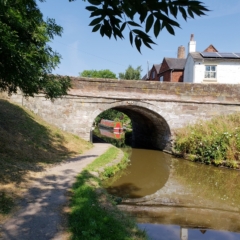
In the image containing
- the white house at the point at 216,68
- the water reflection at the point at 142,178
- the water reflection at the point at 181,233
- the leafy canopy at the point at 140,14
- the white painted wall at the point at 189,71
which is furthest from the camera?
the white painted wall at the point at 189,71

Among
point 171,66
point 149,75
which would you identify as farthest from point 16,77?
point 149,75

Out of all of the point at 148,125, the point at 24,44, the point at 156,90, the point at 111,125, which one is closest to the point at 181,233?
the point at 24,44

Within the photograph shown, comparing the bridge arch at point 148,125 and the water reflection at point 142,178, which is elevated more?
the bridge arch at point 148,125

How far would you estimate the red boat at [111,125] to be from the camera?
32219mm

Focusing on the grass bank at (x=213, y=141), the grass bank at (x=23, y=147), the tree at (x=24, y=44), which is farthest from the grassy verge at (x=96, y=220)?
the grass bank at (x=213, y=141)

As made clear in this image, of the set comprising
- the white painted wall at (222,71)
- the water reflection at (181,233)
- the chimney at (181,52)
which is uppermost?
the chimney at (181,52)

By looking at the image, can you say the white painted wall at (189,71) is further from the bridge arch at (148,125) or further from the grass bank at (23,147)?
the grass bank at (23,147)

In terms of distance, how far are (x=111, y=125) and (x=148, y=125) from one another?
60.3 ft

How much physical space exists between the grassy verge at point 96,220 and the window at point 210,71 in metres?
19.4

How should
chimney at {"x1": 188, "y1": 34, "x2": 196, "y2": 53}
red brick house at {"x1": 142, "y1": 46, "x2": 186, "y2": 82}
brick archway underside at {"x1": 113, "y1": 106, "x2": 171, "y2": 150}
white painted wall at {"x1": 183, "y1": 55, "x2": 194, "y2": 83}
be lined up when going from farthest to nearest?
red brick house at {"x1": 142, "y1": 46, "x2": 186, "y2": 82} → chimney at {"x1": 188, "y1": 34, "x2": 196, "y2": 53} → white painted wall at {"x1": 183, "y1": 55, "x2": 194, "y2": 83} → brick archway underside at {"x1": 113, "y1": 106, "x2": 171, "y2": 150}

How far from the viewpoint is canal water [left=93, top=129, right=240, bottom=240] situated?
18.2 feet

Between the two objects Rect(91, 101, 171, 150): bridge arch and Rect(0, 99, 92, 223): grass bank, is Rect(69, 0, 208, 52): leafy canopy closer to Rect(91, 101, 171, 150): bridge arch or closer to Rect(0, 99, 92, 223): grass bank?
Rect(0, 99, 92, 223): grass bank

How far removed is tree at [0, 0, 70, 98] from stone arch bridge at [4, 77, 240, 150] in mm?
6575

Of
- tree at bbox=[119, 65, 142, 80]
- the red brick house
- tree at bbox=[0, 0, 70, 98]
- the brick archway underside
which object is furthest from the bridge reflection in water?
tree at bbox=[119, 65, 142, 80]
